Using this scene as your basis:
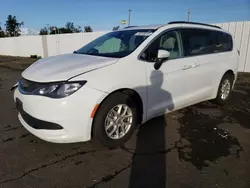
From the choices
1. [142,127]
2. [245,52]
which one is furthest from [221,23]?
[142,127]

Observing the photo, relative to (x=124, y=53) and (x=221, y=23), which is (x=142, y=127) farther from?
(x=221, y=23)

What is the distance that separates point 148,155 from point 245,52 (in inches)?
339

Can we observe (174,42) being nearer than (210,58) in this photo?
Yes

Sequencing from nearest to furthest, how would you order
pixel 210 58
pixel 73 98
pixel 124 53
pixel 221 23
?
pixel 73 98 < pixel 124 53 < pixel 210 58 < pixel 221 23

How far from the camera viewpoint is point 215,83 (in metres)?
4.55

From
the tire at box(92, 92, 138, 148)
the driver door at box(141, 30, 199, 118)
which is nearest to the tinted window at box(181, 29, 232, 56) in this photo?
the driver door at box(141, 30, 199, 118)

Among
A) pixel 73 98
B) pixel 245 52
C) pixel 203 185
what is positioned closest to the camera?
pixel 203 185

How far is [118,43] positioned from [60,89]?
5.40 feet

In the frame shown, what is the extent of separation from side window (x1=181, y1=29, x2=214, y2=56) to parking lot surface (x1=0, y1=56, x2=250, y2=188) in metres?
1.40

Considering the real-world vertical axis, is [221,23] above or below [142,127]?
above

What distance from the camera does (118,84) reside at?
278 cm

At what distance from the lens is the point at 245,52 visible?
9227 millimetres

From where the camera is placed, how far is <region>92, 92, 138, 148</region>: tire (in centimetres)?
271

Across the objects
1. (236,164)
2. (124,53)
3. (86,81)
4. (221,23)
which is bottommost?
(236,164)
